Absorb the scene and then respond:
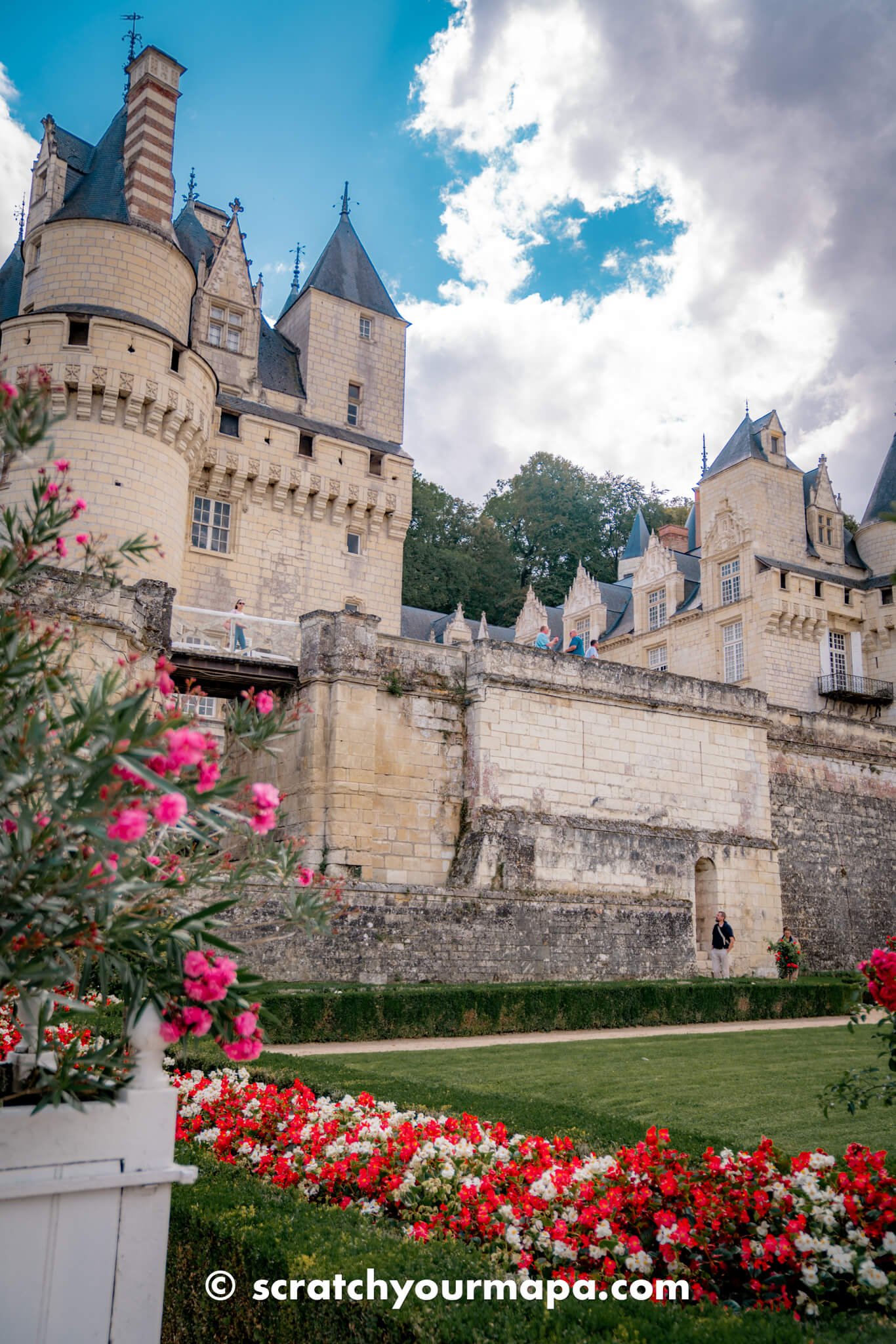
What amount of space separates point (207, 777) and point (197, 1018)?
2.61ft

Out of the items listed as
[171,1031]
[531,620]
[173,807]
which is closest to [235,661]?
[171,1031]

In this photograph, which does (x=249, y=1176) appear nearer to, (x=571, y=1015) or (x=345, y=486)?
(x=571, y=1015)

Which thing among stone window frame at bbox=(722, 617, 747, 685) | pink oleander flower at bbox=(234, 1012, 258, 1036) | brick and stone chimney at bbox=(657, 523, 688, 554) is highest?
brick and stone chimney at bbox=(657, 523, 688, 554)

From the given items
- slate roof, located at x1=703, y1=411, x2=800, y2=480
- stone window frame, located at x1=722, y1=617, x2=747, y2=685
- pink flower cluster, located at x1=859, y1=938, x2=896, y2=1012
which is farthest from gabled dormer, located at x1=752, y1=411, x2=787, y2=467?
pink flower cluster, located at x1=859, y1=938, x2=896, y2=1012

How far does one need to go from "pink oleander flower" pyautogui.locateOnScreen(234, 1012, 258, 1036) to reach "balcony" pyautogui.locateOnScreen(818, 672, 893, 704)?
29.5 metres

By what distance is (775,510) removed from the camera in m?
31.9

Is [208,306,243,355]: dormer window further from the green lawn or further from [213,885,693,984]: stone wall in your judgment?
the green lawn

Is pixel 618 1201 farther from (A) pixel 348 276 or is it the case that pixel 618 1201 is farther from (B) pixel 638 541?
(B) pixel 638 541

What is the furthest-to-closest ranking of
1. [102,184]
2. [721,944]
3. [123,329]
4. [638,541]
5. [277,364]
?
[638,541], [277,364], [102,184], [123,329], [721,944]

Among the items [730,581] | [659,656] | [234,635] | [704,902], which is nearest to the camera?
[234,635]

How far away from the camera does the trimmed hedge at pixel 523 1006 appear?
11.9 m

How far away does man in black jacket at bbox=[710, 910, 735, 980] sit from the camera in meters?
18.2

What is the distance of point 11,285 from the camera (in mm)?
23781

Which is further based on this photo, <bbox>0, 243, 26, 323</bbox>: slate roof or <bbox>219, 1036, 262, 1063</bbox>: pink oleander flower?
<bbox>0, 243, 26, 323</bbox>: slate roof
